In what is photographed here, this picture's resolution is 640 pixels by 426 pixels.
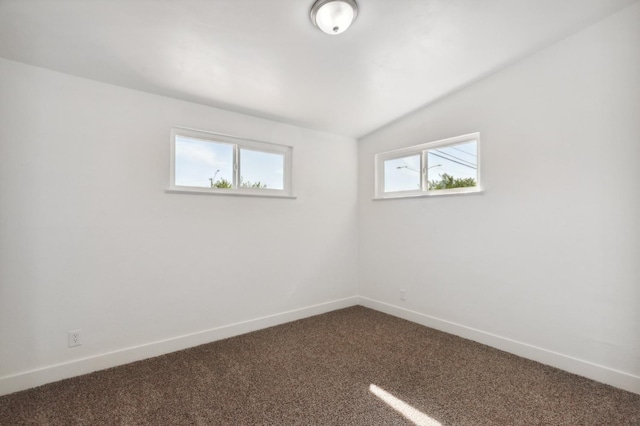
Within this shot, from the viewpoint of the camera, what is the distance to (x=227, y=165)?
303 centimetres

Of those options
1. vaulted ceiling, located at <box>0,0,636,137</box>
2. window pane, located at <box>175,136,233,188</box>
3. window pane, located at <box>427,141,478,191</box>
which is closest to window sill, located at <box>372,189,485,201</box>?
window pane, located at <box>427,141,478,191</box>

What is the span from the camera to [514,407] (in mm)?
1812

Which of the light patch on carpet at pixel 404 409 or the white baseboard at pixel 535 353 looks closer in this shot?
the light patch on carpet at pixel 404 409

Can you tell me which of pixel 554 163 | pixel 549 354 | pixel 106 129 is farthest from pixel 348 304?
pixel 106 129

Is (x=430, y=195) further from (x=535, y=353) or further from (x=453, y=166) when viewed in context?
(x=535, y=353)

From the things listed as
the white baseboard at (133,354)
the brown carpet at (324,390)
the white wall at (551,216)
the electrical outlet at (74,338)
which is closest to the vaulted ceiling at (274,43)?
the white wall at (551,216)

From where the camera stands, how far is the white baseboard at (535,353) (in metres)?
2.03

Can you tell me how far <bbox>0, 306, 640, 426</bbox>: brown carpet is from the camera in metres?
1.72

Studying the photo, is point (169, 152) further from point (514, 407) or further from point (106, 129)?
point (514, 407)

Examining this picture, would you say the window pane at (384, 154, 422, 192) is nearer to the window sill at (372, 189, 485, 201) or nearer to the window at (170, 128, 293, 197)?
the window sill at (372, 189, 485, 201)

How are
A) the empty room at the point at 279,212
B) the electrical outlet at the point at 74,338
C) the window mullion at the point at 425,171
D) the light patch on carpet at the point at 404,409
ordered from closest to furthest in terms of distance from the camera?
the light patch on carpet at the point at 404,409 → the empty room at the point at 279,212 → the electrical outlet at the point at 74,338 → the window mullion at the point at 425,171

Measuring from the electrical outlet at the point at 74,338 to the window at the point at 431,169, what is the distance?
3.14 meters

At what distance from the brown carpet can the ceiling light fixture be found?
7.62ft

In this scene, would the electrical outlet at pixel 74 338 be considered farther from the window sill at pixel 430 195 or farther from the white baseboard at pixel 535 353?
the window sill at pixel 430 195
